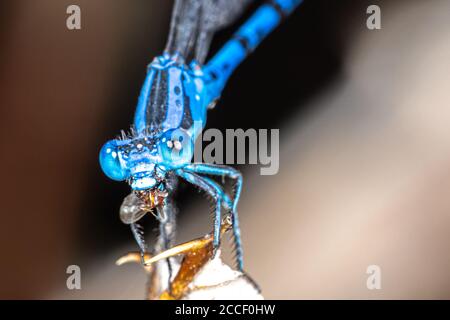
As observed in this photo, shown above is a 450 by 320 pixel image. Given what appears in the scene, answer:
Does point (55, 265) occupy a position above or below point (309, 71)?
below

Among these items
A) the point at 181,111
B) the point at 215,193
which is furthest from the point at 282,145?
the point at 215,193

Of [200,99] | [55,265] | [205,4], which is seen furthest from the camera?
[55,265]

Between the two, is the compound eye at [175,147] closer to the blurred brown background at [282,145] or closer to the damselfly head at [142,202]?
the damselfly head at [142,202]

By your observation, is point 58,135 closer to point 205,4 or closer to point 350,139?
point 205,4

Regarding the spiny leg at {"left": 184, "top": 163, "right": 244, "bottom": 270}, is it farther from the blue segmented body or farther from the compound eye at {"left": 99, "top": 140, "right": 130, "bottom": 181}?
the compound eye at {"left": 99, "top": 140, "right": 130, "bottom": 181}

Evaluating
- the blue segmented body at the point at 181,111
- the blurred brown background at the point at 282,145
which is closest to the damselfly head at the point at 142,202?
the blue segmented body at the point at 181,111

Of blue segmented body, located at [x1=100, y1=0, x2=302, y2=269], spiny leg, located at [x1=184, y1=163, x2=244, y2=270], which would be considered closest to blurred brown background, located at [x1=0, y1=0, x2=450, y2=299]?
blue segmented body, located at [x1=100, y1=0, x2=302, y2=269]

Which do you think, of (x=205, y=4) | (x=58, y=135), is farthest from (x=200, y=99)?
(x=58, y=135)
